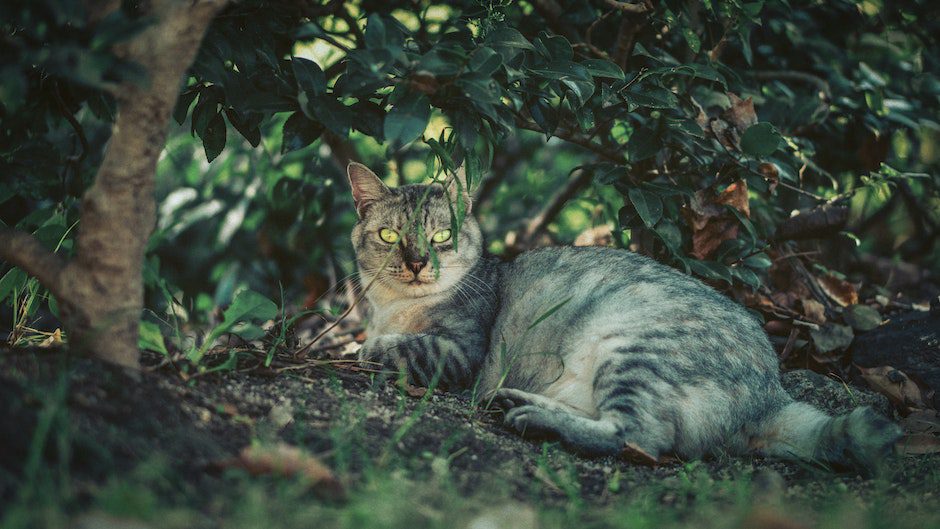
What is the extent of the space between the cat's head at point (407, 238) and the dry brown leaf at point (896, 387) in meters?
2.02

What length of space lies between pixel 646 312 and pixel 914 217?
3530 mm

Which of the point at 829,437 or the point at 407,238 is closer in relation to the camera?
the point at 829,437

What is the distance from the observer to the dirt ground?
1.79 metres

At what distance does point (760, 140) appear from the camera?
3.43m

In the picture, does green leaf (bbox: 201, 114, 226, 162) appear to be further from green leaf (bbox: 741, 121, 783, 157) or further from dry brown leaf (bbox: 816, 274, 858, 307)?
dry brown leaf (bbox: 816, 274, 858, 307)

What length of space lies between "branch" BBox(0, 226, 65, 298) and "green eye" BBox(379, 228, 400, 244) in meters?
1.83

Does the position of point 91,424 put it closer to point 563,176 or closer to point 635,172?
point 635,172

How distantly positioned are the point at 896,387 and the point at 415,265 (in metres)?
2.33

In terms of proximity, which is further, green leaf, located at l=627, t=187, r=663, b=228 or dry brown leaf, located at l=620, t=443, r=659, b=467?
green leaf, located at l=627, t=187, r=663, b=228

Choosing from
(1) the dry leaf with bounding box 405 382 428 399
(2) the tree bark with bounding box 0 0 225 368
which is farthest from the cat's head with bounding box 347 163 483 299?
(2) the tree bark with bounding box 0 0 225 368

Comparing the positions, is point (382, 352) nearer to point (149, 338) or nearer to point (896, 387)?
point (149, 338)

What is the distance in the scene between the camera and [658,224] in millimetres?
3760

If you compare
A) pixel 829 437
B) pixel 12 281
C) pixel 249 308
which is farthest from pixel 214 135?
pixel 829 437

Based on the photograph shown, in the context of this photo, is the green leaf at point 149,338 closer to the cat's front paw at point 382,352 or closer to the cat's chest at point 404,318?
the cat's front paw at point 382,352
